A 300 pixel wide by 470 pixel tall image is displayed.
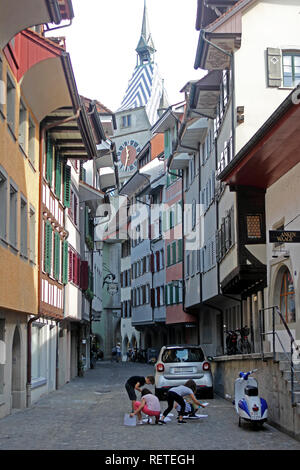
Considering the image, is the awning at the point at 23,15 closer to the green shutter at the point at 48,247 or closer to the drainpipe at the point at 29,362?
the drainpipe at the point at 29,362

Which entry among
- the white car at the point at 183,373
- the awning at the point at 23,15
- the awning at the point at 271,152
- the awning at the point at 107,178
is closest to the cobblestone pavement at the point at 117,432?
the white car at the point at 183,373

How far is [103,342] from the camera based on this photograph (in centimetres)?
7838

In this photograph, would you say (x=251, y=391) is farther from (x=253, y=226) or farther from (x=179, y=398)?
(x=253, y=226)

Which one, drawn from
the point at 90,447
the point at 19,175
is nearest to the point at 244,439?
the point at 90,447

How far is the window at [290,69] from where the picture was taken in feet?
80.0

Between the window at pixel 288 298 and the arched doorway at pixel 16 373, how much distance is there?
23.0 feet

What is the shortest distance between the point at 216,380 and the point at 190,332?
2307cm

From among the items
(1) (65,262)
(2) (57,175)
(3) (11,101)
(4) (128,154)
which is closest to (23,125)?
(3) (11,101)

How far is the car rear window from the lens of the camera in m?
22.6

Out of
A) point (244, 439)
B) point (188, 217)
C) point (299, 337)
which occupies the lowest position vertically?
point (244, 439)

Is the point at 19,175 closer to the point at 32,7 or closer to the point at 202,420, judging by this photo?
the point at 32,7

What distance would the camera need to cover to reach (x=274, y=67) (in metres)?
24.1

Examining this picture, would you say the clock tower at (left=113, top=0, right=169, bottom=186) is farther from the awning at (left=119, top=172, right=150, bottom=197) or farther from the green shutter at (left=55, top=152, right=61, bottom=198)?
the green shutter at (left=55, top=152, right=61, bottom=198)

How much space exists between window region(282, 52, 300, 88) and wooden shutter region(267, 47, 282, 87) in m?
0.32
